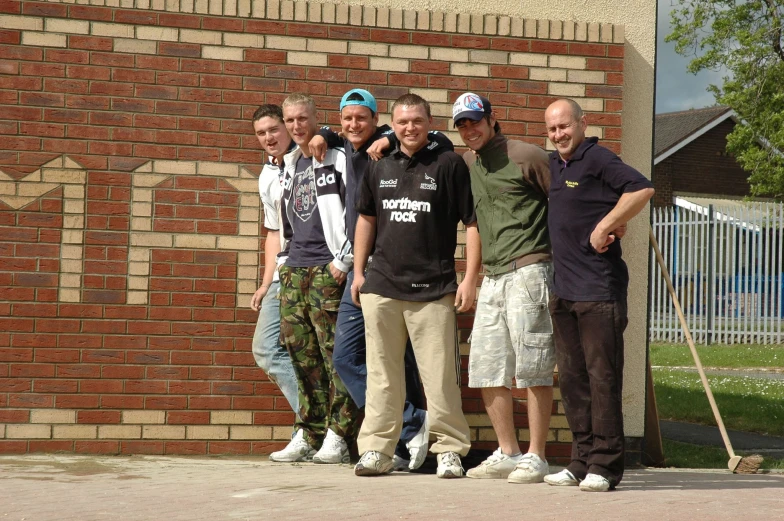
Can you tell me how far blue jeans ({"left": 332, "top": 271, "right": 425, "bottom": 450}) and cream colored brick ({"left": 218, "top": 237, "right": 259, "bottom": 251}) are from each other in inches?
37.3

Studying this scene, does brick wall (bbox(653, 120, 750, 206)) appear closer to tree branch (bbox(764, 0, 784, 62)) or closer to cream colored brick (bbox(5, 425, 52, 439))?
tree branch (bbox(764, 0, 784, 62))

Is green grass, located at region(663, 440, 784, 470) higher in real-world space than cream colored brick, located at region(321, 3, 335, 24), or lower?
lower

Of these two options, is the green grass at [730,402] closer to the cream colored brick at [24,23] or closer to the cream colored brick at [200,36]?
the cream colored brick at [200,36]

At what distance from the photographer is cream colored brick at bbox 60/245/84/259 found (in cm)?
628

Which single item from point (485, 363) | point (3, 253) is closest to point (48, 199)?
point (3, 253)

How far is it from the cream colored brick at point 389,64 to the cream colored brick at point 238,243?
1360mm

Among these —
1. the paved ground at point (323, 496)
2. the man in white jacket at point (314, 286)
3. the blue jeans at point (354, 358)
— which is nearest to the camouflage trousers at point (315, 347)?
the man in white jacket at point (314, 286)

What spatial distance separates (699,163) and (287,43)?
3219 centimetres

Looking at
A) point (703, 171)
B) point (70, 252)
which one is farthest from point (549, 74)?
point (703, 171)

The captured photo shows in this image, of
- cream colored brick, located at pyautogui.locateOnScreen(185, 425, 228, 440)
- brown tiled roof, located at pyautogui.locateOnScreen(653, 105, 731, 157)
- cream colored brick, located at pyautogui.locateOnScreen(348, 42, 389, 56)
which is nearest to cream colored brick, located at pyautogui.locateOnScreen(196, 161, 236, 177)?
cream colored brick, located at pyautogui.locateOnScreen(348, 42, 389, 56)

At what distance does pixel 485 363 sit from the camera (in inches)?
212

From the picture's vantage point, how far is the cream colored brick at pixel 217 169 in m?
6.43

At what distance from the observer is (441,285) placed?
546 centimetres

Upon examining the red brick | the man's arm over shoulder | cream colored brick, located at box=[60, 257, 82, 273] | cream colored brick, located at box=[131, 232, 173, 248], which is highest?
the red brick
